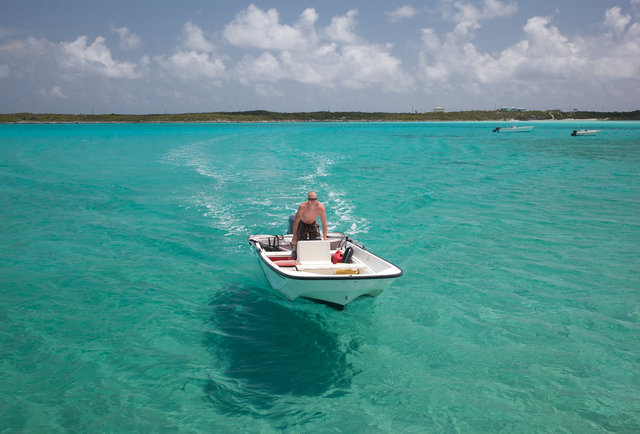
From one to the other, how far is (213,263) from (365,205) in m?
9.70

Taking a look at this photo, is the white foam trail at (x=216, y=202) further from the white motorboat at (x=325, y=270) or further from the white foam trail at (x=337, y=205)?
the white motorboat at (x=325, y=270)

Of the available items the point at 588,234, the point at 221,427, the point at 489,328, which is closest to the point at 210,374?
the point at 221,427

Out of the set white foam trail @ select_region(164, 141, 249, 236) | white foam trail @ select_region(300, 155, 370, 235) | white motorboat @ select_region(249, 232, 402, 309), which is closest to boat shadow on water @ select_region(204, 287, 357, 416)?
white motorboat @ select_region(249, 232, 402, 309)

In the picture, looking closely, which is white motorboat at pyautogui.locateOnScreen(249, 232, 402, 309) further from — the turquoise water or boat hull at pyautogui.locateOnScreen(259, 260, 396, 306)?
the turquoise water

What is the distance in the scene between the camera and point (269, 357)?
7.45 metres

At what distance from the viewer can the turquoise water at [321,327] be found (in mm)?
6102

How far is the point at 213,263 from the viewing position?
12352 millimetres

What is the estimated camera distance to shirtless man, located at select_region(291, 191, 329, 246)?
389 inches

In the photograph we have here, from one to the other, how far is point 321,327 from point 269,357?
1435mm

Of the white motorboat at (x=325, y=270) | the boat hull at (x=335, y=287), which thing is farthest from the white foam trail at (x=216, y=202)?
the boat hull at (x=335, y=287)

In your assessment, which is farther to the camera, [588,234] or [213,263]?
[588,234]

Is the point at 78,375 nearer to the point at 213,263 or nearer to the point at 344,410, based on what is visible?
the point at 344,410

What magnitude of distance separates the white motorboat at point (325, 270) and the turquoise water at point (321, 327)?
89cm

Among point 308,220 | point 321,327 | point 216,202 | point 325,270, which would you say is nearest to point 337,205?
point 216,202
